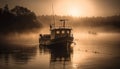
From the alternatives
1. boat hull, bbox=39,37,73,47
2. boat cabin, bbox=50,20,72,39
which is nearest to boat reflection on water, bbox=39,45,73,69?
boat hull, bbox=39,37,73,47

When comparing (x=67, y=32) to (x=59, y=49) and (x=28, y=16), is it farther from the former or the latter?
(x=28, y=16)

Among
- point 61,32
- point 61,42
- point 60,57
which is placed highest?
point 61,32

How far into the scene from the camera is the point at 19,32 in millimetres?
151500

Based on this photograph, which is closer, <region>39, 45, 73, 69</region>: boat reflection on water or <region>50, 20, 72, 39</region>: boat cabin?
<region>39, 45, 73, 69</region>: boat reflection on water

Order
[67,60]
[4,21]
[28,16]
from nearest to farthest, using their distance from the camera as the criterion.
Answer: [67,60], [4,21], [28,16]

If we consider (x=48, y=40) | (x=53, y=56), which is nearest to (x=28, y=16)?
(x=48, y=40)

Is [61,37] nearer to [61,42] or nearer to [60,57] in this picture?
[61,42]

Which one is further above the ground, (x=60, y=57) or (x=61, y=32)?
(x=61, y=32)

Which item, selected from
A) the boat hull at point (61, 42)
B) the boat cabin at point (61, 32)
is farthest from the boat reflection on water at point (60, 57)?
the boat cabin at point (61, 32)

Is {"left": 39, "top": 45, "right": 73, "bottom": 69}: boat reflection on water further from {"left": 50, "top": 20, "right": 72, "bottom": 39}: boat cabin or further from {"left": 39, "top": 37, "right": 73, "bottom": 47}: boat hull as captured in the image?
{"left": 50, "top": 20, "right": 72, "bottom": 39}: boat cabin

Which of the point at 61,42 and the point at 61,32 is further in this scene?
the point at 61,32

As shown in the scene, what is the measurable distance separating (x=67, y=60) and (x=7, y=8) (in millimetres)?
88235

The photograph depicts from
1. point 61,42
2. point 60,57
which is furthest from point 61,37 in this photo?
point 60,57

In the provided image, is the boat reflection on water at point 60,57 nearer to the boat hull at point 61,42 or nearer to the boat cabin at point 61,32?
the boat hull at point 61,42
